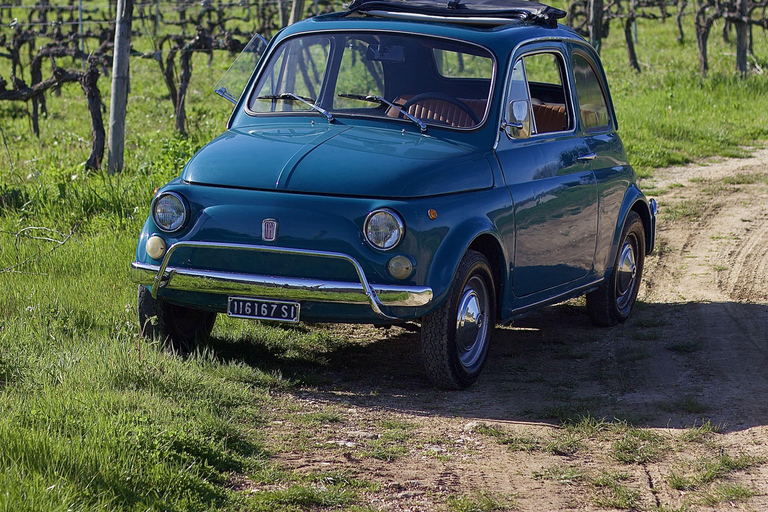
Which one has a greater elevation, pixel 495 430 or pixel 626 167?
pixel 626 167

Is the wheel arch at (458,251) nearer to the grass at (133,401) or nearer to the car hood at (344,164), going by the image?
the car hood at (344,164)

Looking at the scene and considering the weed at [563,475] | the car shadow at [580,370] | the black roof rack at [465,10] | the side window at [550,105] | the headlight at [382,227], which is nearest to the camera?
the weed at [563,475]

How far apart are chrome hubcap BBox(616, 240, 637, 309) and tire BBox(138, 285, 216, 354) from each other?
9.75 feet

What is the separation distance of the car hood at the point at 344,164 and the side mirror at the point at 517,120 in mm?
368

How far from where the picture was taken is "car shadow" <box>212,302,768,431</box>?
5074mm

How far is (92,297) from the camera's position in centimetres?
637

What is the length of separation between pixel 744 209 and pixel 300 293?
22.9 feet

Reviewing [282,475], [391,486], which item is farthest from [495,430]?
[282,475]

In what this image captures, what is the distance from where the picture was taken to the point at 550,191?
5980 mm

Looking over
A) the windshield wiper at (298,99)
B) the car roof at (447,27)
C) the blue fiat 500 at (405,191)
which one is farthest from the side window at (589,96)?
the windshield wiper at (298,99)

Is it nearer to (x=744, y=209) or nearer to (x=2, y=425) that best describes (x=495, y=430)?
(x=2, y=425)

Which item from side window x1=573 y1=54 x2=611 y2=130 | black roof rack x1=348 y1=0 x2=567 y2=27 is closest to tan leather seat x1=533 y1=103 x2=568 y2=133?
side window x1=573 y1=54 x2=611 y2=130

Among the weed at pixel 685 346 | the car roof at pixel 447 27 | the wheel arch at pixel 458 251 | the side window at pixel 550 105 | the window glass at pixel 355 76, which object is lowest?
the weed at pixel 685 346

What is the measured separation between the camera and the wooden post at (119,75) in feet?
32.8
